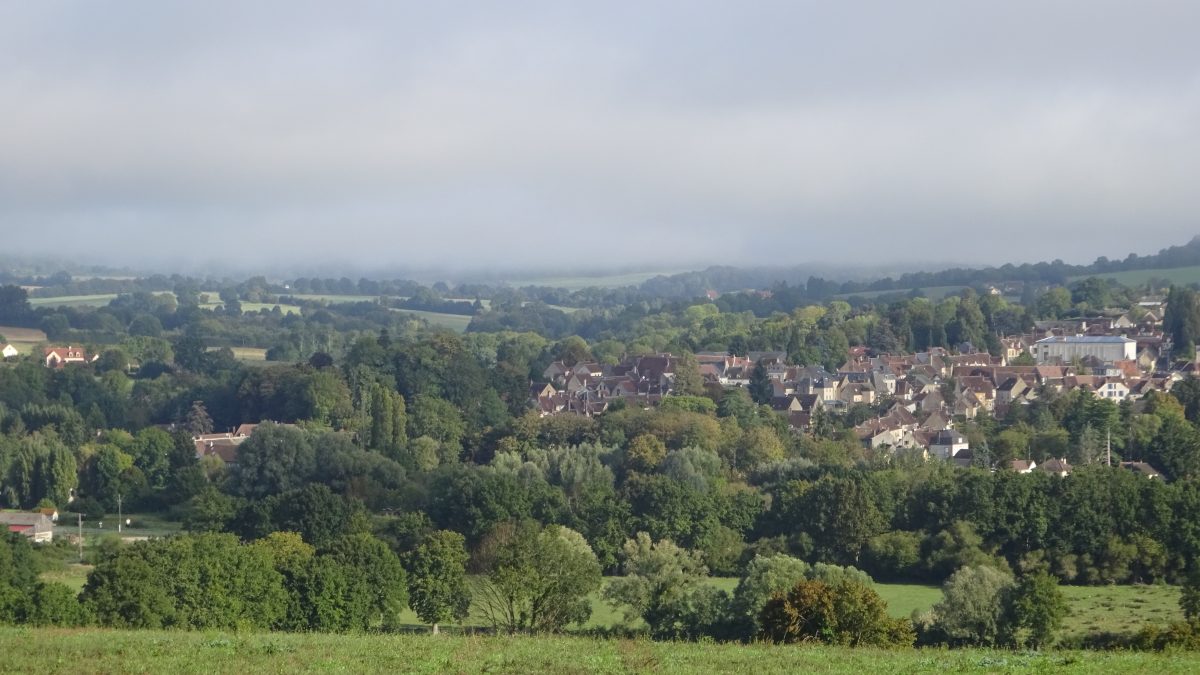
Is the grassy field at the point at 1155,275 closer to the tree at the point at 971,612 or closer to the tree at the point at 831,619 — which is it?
the tree at the point at 971,612

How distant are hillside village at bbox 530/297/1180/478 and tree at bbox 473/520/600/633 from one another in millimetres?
31622

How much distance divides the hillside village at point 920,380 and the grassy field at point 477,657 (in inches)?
1665

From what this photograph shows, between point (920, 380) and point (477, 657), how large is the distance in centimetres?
6579

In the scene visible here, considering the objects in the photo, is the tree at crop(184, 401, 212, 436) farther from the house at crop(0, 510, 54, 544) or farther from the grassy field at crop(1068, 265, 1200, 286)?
the grassy field at crop(1068, 265, 1200, 286)

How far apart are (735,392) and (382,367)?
1597cm

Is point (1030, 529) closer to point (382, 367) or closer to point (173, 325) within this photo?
point (382, 367)

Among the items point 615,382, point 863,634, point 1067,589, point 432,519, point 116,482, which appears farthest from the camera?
point 615,382

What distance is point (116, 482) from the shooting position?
5719 cm

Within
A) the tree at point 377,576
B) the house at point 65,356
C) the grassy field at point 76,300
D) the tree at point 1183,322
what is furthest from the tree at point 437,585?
the grassy field at point 76,300

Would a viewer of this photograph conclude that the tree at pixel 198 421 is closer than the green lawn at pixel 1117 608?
No

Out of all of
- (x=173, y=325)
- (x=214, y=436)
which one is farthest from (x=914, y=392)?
(x=173, y=325)

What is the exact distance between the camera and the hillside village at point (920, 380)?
71.2 metres

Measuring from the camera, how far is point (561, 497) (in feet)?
159

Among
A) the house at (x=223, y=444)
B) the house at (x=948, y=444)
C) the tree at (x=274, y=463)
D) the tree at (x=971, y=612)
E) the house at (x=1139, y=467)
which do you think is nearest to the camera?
the tree at (x=971, y=612)
